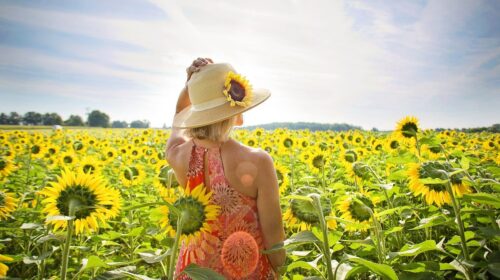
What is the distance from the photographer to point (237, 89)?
6.74ft

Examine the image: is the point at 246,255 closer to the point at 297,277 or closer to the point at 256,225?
the point at 256,225

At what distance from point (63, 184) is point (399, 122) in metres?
3.55

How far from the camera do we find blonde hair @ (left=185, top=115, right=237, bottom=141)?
2.08m

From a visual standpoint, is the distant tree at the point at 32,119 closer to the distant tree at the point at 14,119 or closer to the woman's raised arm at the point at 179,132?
the distant tree at the point at 14,119

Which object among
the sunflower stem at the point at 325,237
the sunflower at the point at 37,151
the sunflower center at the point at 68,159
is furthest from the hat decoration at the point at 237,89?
the sunflower at the point at 37,151

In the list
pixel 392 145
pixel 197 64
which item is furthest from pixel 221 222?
pixel 392 145

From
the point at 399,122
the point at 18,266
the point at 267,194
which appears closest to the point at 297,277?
the point at 267,194

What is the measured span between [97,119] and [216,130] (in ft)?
281

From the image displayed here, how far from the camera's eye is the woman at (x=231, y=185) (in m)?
2.05

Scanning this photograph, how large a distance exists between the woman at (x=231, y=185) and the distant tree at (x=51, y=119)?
8146 cm

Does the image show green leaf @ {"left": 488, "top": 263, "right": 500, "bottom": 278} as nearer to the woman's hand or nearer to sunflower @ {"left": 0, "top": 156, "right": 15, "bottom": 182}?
the woman's hand

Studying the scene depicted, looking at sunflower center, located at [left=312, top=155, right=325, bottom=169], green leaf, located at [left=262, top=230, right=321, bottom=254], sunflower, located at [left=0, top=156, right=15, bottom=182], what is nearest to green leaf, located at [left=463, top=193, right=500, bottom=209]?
green leaf, located at [left=262, top=230, right=321, bottom=254]

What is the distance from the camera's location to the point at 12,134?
11.4 m

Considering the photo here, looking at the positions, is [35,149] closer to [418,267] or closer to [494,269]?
[418,267]
